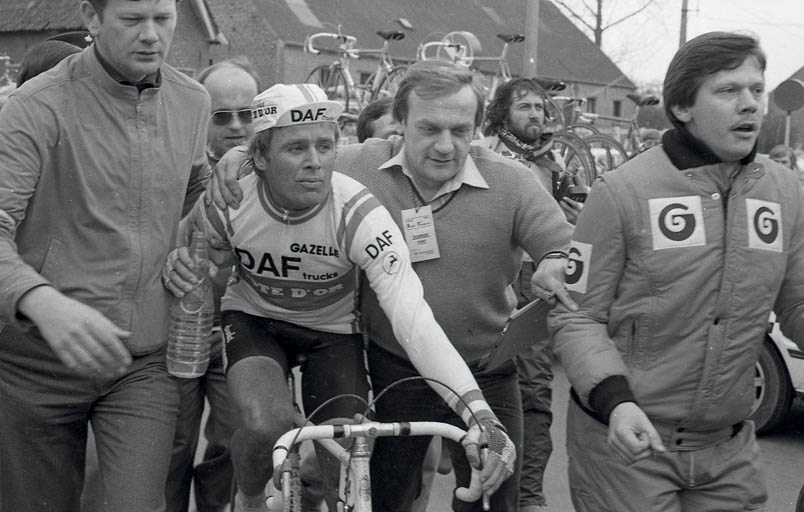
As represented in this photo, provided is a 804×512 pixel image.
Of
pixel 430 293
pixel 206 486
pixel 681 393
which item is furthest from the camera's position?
pixel 206 486

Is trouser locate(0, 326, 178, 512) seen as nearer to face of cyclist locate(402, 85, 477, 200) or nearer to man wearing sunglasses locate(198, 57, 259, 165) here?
face of cyclist locate(402, 85, 477, 200)

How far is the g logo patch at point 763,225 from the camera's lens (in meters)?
3.19

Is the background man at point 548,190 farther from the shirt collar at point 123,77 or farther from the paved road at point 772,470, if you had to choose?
the shirt collar at point 123,77

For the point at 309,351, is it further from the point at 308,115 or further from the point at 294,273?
the point at 308,115

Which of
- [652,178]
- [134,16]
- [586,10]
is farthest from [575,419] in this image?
[586,10]

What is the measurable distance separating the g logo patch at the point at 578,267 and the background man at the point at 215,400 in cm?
143

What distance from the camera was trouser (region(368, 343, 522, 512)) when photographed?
14.4 ft

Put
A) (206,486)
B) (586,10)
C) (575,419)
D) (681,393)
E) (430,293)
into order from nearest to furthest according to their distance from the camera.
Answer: (681,393), (575,419), (430,293), (206,486), (586,10)

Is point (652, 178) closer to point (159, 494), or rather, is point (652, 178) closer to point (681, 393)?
point (681, 393)

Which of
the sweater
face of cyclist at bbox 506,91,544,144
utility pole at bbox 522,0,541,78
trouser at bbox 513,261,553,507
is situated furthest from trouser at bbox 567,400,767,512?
utility pole at bbox 522,0,541,78

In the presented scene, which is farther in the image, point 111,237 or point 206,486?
point 206,486

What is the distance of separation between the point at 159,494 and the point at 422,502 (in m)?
1.81

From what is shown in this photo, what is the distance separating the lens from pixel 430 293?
4.28 metres

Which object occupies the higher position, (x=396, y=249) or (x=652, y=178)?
(x=652, y=178)
